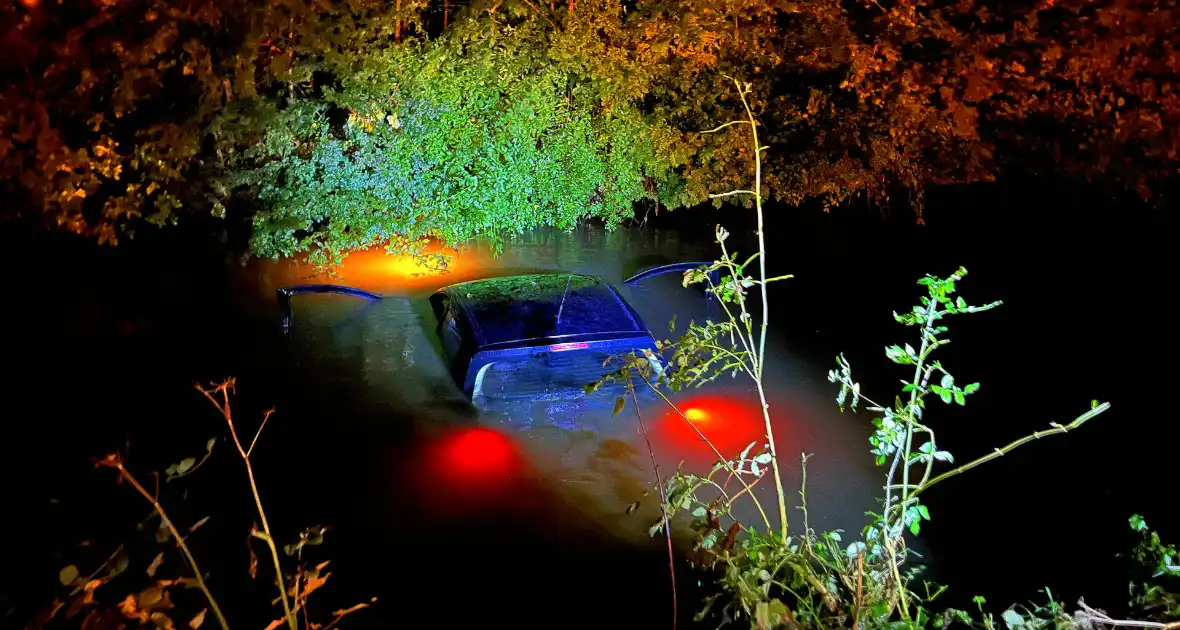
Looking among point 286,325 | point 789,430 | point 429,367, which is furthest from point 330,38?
point 789,430

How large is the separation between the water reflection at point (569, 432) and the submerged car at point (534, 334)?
0.38 metres

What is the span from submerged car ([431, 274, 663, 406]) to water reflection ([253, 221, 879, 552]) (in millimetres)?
385

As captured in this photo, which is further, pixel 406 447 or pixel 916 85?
pixel 916 85

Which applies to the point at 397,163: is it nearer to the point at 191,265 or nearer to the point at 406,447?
the point at 191,265

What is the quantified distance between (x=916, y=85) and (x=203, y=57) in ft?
35.5

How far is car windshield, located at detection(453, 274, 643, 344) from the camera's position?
263 inches

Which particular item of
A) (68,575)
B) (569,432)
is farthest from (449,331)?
(68,575)

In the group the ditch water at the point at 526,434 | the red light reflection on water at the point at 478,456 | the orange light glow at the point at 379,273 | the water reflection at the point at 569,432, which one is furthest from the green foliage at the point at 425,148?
the red light reflection on water at the point at 478,456

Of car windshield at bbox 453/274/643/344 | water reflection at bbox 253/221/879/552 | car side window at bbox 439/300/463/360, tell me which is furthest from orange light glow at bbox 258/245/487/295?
car windshield at bbox 453/274/643/344

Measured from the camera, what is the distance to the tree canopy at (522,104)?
35.0 feet

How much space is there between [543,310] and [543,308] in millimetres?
47

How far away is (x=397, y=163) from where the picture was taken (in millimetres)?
12922

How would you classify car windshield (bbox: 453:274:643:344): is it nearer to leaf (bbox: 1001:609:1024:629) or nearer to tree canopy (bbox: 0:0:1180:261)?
leaf (bbox: 1001:609:1024:629)

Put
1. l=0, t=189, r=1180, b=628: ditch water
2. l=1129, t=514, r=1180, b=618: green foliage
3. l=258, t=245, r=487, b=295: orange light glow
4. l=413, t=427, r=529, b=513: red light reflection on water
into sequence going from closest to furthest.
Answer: l=1129, t=514, r=1180, b=618: green foliage, l=0, t=189, r=1180, b=628: ditch water, l=413, t=427, r=529, b=513: red light reflection on water, l=258, t=245, r=487, b=295: orange light glow
